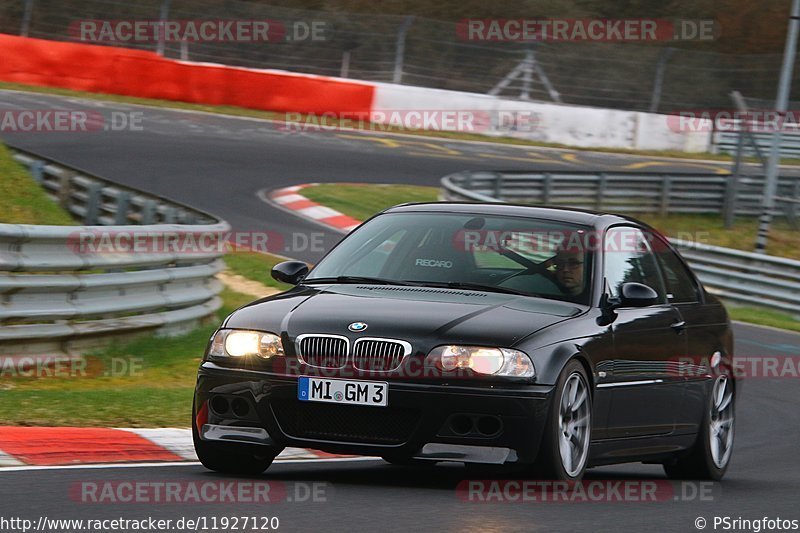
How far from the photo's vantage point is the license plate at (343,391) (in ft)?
21.3

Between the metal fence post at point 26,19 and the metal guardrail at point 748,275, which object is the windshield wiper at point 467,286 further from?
the metal fence post at point 26,19

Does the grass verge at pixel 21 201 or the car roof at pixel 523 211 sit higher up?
the car roof at pixel 523 211

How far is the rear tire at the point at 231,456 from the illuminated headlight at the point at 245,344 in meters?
0.35

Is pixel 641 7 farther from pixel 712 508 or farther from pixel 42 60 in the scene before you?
pixel 712 508

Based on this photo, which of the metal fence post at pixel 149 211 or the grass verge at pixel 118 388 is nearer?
the grass verge at pixel 118 388

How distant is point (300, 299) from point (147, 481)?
1184 mm

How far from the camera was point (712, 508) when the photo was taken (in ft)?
22.6

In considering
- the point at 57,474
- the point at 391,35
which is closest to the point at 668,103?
the point at 391,35

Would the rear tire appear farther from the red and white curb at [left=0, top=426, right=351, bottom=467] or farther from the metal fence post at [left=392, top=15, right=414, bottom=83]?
the metal fence post at [left=392, top=15, right=414, bottom=83]

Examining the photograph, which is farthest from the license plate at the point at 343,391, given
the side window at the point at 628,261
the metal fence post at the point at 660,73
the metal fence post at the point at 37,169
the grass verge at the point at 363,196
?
the metal fence post at the point at 660,73

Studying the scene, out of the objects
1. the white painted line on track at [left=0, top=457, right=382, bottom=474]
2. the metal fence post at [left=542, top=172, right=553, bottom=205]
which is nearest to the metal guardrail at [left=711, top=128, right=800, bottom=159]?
the metal fence post at [left=542, top=172, right=553, bottom=205]

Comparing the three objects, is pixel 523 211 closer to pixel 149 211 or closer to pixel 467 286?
pixel 467 286

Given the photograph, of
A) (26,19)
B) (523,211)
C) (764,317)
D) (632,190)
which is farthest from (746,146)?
(523,211)

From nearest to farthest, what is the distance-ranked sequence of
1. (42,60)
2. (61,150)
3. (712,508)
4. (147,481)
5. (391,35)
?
(147,481), (712,508), (61,150), (42,60), (391,35)
